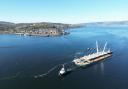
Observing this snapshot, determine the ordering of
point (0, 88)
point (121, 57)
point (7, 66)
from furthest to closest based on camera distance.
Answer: point (121, 57)
point (7, 66)
point (0, 88)

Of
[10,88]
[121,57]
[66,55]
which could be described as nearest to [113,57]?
[121,57]

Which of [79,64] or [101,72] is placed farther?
[79,64]

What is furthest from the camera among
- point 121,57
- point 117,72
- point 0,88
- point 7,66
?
point 121,57

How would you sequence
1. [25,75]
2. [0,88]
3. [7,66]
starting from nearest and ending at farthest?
1. [0,88]
2. [25,75]
3. [7,66]

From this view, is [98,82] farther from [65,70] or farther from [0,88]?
[0,88]

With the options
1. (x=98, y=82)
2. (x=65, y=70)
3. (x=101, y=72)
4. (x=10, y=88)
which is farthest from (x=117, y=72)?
(x=10, y=88)

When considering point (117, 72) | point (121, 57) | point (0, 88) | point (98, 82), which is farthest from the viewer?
point (121, 57)

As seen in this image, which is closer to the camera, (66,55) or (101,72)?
(101,72)

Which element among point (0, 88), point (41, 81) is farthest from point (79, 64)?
point (0, 88)

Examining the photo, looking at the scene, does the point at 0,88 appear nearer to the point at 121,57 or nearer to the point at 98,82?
the point at 98,82
